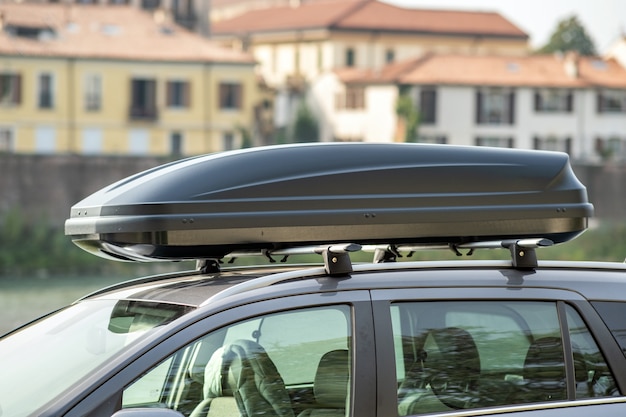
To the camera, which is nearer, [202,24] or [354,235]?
[354,235]

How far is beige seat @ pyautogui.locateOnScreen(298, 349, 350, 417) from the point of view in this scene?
4184 millimetres

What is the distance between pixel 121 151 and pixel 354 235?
6603cm

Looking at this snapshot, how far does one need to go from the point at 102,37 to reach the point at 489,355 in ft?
224

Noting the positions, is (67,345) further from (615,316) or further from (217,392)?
(615,316)

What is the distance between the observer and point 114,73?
227 feet

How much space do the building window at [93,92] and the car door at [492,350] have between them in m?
65.2

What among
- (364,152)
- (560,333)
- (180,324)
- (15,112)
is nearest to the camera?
(180,324)

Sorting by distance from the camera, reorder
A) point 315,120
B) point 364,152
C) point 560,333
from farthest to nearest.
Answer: point 315,120
point 364,152
point 560,333

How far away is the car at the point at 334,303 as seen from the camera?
162 inches

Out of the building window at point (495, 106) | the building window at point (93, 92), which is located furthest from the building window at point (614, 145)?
the building window at point (93, 92)

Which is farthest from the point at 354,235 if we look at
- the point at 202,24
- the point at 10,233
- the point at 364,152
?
the point at 202,24

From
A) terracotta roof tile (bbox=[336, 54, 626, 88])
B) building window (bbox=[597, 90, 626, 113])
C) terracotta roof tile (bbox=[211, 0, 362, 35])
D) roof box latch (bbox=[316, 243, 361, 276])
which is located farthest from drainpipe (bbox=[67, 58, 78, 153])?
roof box latch (bbox=[316, 243, 361, 276])

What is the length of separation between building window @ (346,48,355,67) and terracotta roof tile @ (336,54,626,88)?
12.3 meters

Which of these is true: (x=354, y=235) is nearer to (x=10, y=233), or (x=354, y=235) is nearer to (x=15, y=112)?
(x=10, y=233)
